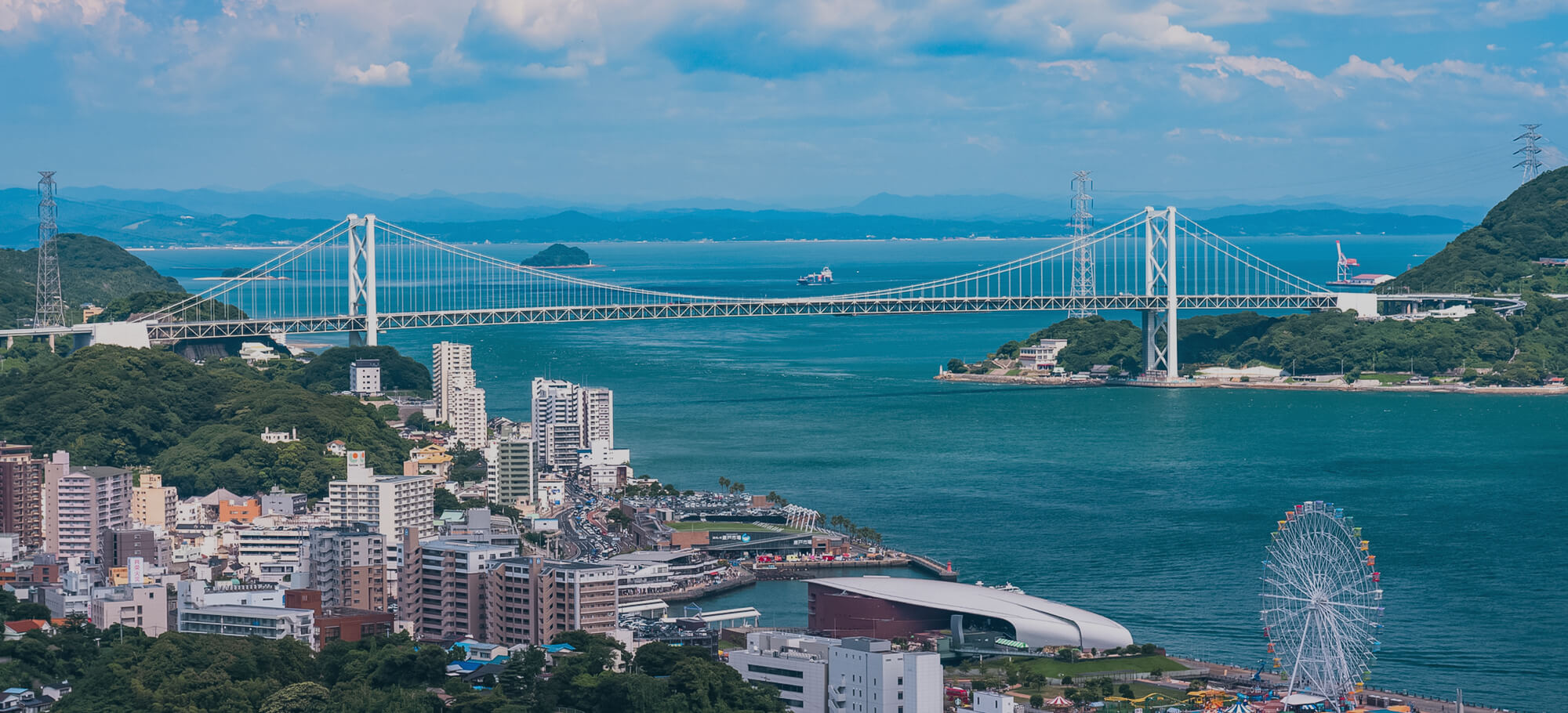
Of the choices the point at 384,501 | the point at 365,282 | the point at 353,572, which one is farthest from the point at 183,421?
the point at 353,572

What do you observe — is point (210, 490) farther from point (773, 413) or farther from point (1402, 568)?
point (1402, 568)

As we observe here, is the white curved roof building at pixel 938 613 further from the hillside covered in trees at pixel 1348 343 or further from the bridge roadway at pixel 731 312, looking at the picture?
the hillside covered in trees at pixel 1348 343

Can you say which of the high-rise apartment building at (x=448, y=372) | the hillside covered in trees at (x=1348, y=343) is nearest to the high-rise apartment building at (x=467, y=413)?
the high-rise apartment building at (x=448, y=372)

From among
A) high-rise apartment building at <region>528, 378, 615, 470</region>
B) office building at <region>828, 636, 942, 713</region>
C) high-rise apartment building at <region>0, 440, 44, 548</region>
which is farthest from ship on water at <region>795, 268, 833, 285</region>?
office building at <region>828, 636, 942, 713</region>

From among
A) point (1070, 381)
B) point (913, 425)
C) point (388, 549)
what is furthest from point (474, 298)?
point (388, 549)

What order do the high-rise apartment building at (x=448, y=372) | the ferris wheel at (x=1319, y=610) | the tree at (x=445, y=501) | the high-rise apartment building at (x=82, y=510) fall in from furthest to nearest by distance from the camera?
the high-rise apartment building at (x=448, y=372)
the tree at (x=445, y=501)
the high-rise apartment building at (x=82, y=510)
the ferris wheel at (x=1319, y=610)

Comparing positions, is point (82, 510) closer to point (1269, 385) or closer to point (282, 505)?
point (282, 505)
